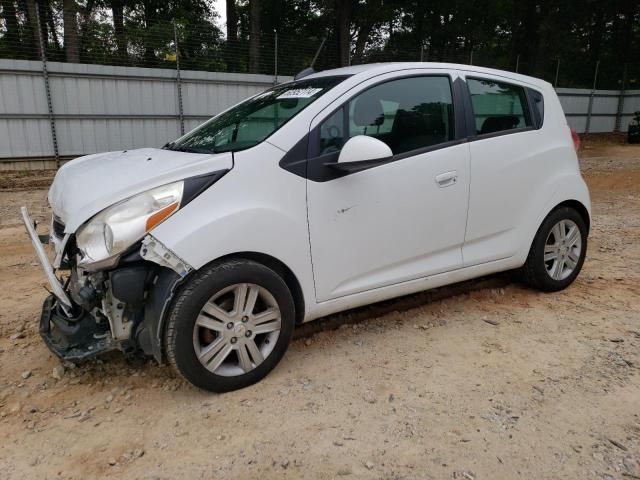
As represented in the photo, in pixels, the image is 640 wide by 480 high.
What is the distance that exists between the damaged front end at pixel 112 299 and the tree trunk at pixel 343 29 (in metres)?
14.8

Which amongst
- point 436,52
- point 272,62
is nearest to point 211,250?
point 272,62

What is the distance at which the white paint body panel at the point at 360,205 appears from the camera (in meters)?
2.62

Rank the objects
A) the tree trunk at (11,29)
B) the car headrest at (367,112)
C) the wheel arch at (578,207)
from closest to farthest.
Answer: the car headrest at (367,112) < the wheel arch at (578,207) < the tree trunk at (11,29)

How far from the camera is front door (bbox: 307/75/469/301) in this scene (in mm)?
2934

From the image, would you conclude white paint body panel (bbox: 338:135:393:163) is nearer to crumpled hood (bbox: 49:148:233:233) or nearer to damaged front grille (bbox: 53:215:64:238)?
crumpled hood (bbox: 49:148:233:233)

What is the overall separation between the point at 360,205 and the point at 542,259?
186 centimetres

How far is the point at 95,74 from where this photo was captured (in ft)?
37.3

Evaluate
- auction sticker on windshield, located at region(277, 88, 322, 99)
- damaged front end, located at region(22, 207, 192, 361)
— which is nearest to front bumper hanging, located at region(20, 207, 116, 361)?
damaged front end, located at region(22, 207, 192, 361)

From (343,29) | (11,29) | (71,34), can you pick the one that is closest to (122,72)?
(71,34)

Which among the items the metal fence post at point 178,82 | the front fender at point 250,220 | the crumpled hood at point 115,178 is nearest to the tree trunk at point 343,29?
the metal fence post at point 178,82

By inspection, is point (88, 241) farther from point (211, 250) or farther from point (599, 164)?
point (599, 164)

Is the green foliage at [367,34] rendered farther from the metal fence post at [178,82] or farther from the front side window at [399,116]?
the front side window at [399,116]

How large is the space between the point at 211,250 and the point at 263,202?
392 millimetres

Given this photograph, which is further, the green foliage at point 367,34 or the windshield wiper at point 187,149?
the green foliage at point 367,34
